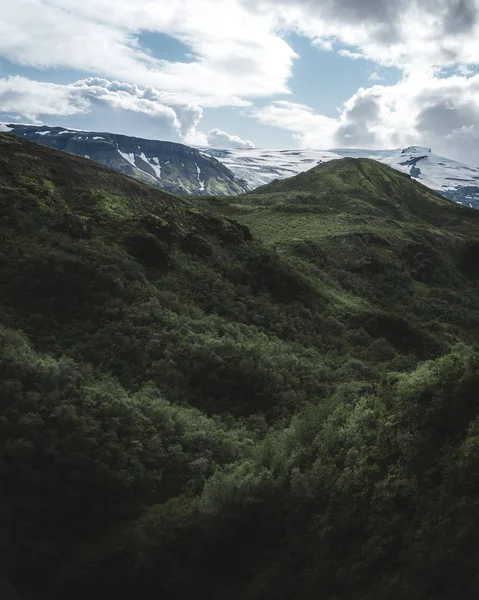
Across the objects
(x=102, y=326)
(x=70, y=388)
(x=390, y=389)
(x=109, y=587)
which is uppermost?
(x=390, y=389)

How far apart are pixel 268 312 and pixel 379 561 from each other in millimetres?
29840

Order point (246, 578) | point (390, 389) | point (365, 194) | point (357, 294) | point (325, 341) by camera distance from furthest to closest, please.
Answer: point (365, 194), point (357, 294), point (325, 341), point (390, 389), point (246, 578)

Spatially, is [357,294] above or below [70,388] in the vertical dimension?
above

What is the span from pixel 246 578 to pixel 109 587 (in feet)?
16.6

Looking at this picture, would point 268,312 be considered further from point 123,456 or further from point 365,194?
point 365,194

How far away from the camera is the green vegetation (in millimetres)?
14141

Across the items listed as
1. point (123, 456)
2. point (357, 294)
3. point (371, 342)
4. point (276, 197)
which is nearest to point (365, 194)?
point (276, 197)

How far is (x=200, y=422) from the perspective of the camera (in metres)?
24.7

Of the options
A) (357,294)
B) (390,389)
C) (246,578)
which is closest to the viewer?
(246,578)

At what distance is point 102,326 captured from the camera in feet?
98.7

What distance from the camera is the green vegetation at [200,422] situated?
46.4ft

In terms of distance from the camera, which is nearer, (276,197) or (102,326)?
(102,326)

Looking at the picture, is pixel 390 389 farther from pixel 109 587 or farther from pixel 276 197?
pixel 276 197

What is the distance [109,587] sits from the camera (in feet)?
51.5
